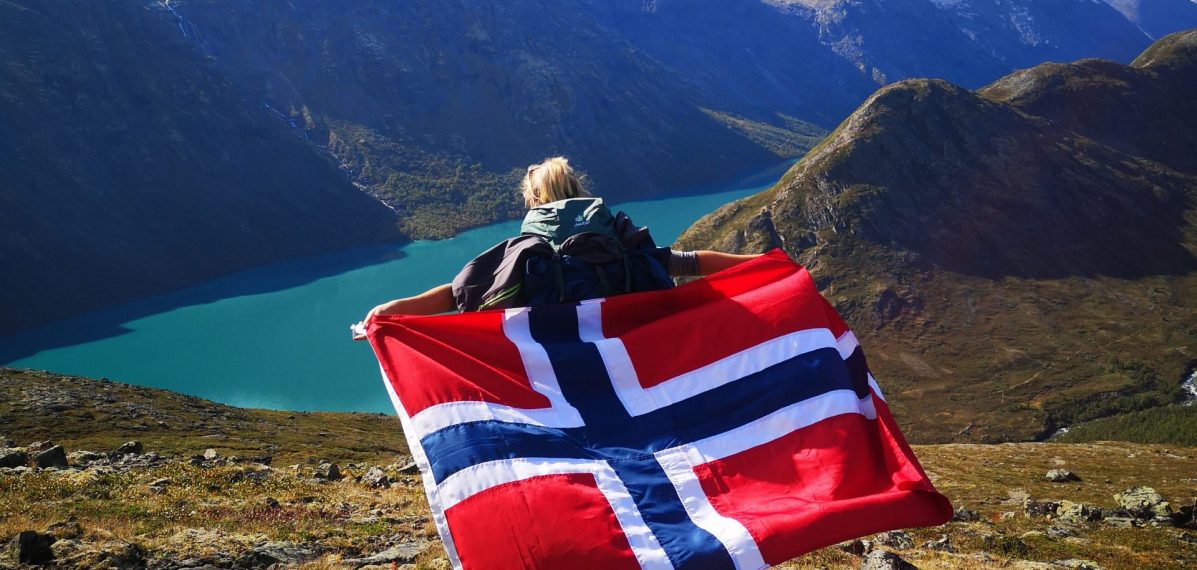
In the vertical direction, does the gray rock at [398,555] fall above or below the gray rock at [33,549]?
below

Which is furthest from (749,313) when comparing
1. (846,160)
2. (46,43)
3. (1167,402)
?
(46,43)

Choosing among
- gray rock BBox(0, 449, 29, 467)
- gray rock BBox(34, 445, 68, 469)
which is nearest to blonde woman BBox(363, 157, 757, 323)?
gray rock BBox(34, 445, 68, 469)

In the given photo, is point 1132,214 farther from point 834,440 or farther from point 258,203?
point 258,203

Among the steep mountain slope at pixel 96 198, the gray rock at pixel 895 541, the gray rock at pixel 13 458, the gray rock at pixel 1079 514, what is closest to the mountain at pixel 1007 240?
the gray rock at pixel 1079 514

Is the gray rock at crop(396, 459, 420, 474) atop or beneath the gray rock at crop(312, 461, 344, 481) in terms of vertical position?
beneath

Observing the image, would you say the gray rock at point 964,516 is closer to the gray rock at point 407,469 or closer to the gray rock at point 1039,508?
the gray rock at point 1039,508

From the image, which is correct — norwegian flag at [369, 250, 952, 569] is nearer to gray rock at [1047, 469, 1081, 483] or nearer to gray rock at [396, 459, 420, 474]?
gray rock at [396, 459, 420, 474]
